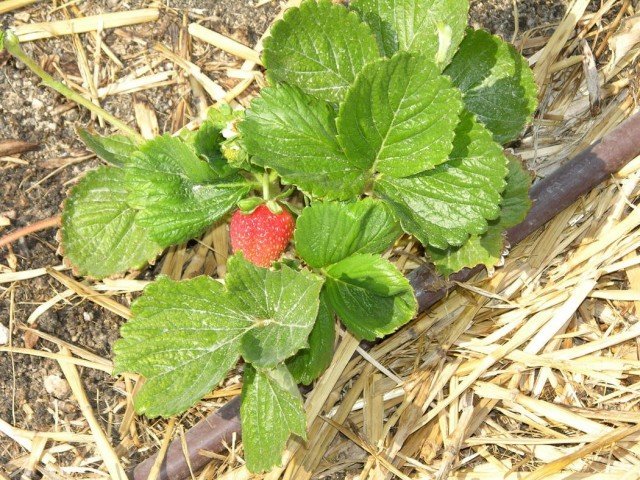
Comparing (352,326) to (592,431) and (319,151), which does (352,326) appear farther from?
(592,431)

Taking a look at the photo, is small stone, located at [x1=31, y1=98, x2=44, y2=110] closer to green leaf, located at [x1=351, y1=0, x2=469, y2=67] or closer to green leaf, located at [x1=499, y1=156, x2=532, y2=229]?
green leaf, located at [x1=351, y1=0, x2=469, y2=67]

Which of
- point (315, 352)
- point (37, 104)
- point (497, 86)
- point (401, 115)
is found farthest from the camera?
point (37, 104)

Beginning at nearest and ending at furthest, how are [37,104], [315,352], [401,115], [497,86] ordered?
[401,115] → [315,352] → [497,86] → [37,104]

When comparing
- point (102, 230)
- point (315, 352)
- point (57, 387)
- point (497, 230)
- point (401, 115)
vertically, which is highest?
point (401, 115)

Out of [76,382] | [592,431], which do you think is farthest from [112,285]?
[592,431]

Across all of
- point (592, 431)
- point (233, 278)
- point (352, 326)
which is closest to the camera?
point (233, 278)

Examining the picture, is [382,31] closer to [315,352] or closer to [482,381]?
[315,352]

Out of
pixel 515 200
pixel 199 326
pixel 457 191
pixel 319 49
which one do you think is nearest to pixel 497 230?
pixel 515 200

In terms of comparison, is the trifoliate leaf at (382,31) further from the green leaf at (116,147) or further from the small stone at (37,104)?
the small stone at (37,104)
